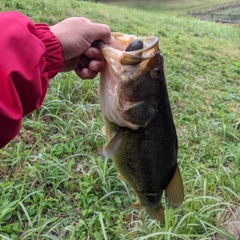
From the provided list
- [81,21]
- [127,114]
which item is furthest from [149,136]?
[81,21]

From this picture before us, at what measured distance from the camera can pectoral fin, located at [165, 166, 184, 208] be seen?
179cm

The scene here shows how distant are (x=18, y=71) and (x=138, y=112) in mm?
577

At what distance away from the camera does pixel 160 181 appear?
180 cm

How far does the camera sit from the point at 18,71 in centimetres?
130

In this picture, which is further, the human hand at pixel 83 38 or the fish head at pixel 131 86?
the human hand at pixel 83 38

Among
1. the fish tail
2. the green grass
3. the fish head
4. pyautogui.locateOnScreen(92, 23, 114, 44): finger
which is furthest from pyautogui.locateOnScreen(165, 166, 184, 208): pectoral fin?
the green grass

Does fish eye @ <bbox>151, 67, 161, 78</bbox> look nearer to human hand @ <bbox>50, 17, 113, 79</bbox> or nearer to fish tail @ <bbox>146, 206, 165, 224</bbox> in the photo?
human hand @ <bbox>50, 17, 113, 79</bbox>

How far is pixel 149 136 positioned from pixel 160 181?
0.26 m

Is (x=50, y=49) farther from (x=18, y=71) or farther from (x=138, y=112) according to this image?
(x=138, y=112)

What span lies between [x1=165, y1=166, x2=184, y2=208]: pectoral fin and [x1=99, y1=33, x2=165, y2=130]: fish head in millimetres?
328

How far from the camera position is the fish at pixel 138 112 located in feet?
5.21

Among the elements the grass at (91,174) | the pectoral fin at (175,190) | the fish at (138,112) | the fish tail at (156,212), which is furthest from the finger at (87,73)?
the grass at (91,174)

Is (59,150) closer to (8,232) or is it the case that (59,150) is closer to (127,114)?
(8,232)

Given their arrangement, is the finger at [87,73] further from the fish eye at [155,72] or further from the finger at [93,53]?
the fish eye at [155,72]
